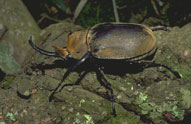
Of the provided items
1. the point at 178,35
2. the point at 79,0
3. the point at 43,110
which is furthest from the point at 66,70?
the point at 79,0

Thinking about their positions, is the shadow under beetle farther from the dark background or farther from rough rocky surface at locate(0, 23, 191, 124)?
the dark background

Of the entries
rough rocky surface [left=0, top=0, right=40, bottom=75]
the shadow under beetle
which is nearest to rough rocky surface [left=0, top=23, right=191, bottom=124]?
the shadow under beetle

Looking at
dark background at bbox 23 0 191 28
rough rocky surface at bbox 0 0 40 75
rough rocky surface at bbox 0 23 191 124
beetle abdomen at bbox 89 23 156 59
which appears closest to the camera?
rough rocky surface at bbox 0 23 191 124

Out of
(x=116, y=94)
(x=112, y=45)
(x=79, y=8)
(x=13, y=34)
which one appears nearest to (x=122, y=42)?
(x=112, y=45)

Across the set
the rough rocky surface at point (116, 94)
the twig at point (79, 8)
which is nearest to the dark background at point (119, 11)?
the twig at point (79, 8)

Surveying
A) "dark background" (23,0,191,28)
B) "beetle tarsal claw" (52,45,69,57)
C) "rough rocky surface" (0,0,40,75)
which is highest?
"rough rocky surface" (0,0,40,75)

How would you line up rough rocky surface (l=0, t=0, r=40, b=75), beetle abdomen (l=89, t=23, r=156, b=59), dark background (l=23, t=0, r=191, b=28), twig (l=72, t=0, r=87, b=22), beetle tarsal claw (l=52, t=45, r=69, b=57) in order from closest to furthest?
beetle abdomen (l=89, t=23, r=156, b=59), beetle tarsal claw (l=52, t=45, r=69, b=57), rough rocky surface (l=0, t=0, r=40, b=75), dark background (l=23, t=0, r=191, b=28), twig (l=72, t=0, r=87, b=22)

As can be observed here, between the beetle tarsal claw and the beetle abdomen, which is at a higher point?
the beetle tarsal claw

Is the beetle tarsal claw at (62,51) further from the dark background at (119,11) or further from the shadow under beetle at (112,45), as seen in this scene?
the dark background at (119,11)
